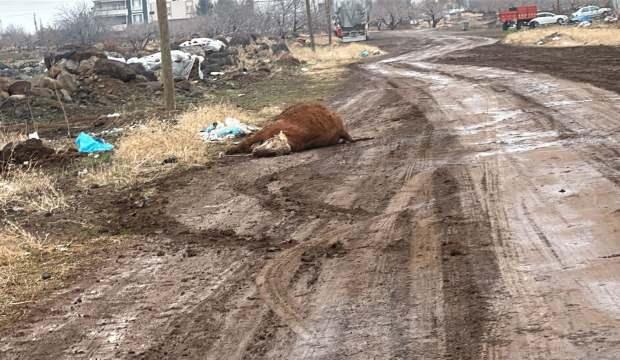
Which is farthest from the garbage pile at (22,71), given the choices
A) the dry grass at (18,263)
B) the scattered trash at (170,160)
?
the dry grass at (18,263)

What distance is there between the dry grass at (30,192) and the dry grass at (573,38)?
29447mm

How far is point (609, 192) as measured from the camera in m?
7.64

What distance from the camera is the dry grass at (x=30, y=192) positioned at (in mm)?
9164

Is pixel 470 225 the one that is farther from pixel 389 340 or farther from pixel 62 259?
pixel 62 259

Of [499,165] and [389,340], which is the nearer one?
[389,340]

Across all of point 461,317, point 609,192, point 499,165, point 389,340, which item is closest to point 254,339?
point 389,340

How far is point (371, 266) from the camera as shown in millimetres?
6043

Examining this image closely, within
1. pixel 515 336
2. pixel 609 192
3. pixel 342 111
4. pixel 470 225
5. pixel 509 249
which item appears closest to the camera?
pixel 515 336

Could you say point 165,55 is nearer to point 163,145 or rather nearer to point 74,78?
point 163,145

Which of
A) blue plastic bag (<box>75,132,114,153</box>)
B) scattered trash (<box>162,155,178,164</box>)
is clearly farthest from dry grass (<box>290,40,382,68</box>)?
scattered trash (<box>162,155,178,164</box>)

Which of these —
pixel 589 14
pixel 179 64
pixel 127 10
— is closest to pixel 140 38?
pixel 589 14

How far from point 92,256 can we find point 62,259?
0.84 feet

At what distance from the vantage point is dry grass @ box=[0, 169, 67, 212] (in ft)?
30.1

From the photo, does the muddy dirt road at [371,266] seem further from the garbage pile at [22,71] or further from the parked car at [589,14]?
the parked car at [589,14]
